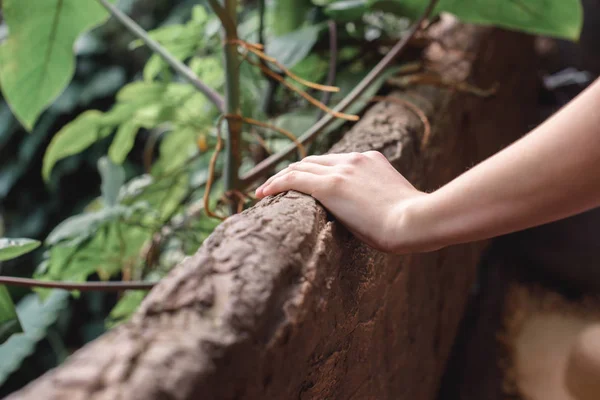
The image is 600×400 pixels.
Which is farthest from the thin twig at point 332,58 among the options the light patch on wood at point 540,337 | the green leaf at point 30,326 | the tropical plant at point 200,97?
the light patch on wood at point 540,337

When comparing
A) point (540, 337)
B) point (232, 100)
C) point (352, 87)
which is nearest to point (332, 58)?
point (352, 87)

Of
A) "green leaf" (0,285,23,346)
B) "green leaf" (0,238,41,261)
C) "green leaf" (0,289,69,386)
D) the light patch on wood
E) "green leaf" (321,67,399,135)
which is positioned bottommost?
the light patch on wood

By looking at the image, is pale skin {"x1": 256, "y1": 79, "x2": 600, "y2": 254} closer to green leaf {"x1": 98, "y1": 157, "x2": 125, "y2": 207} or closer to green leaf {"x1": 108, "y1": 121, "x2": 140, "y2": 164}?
green leaf {"x1": 98, "y1": 157, "x2": 125, "y2": 207}

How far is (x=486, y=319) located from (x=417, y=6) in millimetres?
1486

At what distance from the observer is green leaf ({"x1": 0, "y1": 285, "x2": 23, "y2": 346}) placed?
599 mm

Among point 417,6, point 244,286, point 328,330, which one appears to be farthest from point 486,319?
point 244,286

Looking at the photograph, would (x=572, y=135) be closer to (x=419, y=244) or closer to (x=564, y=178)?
(x=564, y=178)

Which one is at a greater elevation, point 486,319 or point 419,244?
point 419,244

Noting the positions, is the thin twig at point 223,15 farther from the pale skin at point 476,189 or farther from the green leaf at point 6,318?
the green leaf at point 6,318

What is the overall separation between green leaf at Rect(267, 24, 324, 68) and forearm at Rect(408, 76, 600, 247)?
24.5 inches

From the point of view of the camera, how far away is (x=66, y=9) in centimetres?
Answer: 89

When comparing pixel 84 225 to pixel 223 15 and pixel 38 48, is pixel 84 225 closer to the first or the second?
pixel 38 48

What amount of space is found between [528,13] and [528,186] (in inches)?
27.5

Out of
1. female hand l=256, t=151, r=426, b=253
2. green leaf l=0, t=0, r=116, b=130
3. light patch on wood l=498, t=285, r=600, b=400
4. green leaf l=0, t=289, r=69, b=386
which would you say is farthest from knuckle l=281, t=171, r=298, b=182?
light patch on wood l=498, t=285, r=600, b=400
